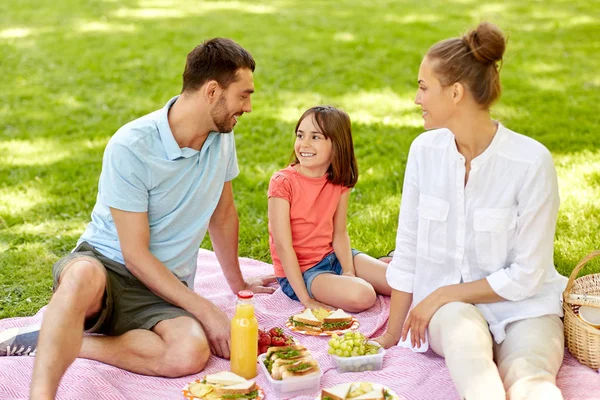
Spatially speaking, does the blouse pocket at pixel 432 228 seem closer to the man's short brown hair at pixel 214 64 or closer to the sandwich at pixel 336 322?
the sandwich at pixel 336 322

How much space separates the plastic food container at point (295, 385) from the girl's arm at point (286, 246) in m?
0.83

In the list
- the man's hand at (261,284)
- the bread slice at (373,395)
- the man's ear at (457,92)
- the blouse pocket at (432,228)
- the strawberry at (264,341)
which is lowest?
the man's hand at (261,284)

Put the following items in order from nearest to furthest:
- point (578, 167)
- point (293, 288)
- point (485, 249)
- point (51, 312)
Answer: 1. point (51, 312)
2. point (485, 249)
3. point (293, 288)
4. point (578, 167)

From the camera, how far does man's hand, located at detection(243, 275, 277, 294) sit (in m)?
4.35

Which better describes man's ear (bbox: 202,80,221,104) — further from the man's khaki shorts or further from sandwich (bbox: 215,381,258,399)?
sandwich (bbox: 215,381,258,399)

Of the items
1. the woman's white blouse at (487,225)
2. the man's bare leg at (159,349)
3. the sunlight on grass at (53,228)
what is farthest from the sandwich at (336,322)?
the sunlight on grass at (53,228)

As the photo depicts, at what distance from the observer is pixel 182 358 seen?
3332 millimetres

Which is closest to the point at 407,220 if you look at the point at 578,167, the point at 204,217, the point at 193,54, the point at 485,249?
the point at 485,249

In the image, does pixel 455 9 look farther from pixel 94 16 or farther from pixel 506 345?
pixel 506 345

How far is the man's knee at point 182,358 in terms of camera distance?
3.34 metres

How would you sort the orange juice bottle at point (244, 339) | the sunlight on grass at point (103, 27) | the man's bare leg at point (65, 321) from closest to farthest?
the man's bare leg at point (65, 321) < the orange juice bottle at point (244, 339) < the sunlight on grass at point (103, 27)

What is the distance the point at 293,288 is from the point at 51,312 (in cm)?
141

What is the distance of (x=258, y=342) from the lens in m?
3.54

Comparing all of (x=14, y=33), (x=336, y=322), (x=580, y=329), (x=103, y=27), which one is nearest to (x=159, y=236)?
(x=336, y=322)
